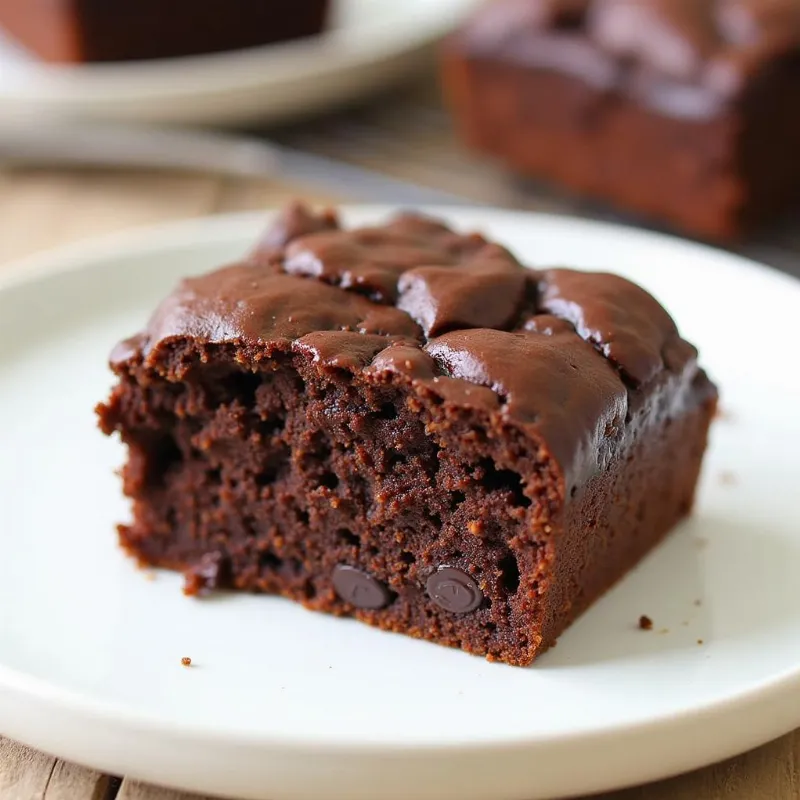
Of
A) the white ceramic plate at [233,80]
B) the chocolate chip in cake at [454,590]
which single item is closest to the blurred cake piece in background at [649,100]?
the white ceramic plate at [233,80]

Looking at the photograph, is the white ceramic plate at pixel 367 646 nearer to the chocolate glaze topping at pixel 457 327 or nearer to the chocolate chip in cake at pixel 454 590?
the chocolate chip in cake at pixel 454 590

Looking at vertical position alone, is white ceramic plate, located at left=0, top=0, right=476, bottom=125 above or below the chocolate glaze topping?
below

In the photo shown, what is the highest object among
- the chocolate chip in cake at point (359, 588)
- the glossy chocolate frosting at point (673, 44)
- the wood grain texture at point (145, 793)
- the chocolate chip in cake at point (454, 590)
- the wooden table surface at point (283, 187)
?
the glossy chocolate frosting at point (673, 44)

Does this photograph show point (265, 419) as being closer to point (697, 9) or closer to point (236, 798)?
point (236, 798)

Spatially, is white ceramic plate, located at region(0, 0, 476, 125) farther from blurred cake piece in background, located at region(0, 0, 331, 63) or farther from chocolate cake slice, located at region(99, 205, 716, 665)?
chocolate cake slice, located at region(99, 205, 716, 665)

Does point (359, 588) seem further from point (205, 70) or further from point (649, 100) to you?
point (205, 70)

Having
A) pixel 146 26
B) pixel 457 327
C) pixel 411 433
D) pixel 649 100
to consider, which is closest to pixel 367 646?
pixel 411 433

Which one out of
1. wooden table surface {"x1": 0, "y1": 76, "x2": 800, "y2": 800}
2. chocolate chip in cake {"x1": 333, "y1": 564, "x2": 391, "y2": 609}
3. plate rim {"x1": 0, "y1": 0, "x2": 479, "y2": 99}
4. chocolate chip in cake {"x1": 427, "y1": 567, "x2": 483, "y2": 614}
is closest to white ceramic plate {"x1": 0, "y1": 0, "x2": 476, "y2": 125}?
plate rim {"x1": 0, "y1": 0, "x2": 479, "y2": 99}

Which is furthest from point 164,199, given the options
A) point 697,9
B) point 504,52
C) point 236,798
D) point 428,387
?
point 236,798
